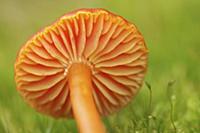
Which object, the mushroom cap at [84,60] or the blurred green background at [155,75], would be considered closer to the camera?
the mushroom cap at [84,60]

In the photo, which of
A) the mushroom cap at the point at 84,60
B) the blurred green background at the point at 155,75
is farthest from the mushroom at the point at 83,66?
the blurred green background at the point at 155,75

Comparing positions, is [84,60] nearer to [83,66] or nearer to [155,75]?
→ [83,66]

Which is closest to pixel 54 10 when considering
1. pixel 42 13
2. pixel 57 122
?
pixel 42 13

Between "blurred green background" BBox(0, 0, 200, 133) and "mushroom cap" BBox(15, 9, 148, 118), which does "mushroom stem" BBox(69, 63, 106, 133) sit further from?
"blurred green background" BBox(0, 0, 200, 133)

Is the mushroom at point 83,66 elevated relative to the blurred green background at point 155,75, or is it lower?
elevated

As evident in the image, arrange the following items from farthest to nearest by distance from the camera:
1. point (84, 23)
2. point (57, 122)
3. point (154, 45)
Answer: point (154, 45)
point (57, 122)
point (84, 23)

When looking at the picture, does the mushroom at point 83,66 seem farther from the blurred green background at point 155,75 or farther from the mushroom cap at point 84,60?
the blurred green background at point 155,75

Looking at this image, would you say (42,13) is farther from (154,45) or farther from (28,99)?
(28,99)

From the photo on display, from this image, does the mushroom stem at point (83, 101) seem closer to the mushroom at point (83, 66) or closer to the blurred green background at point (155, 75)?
the mushroom at point (83, 66)
